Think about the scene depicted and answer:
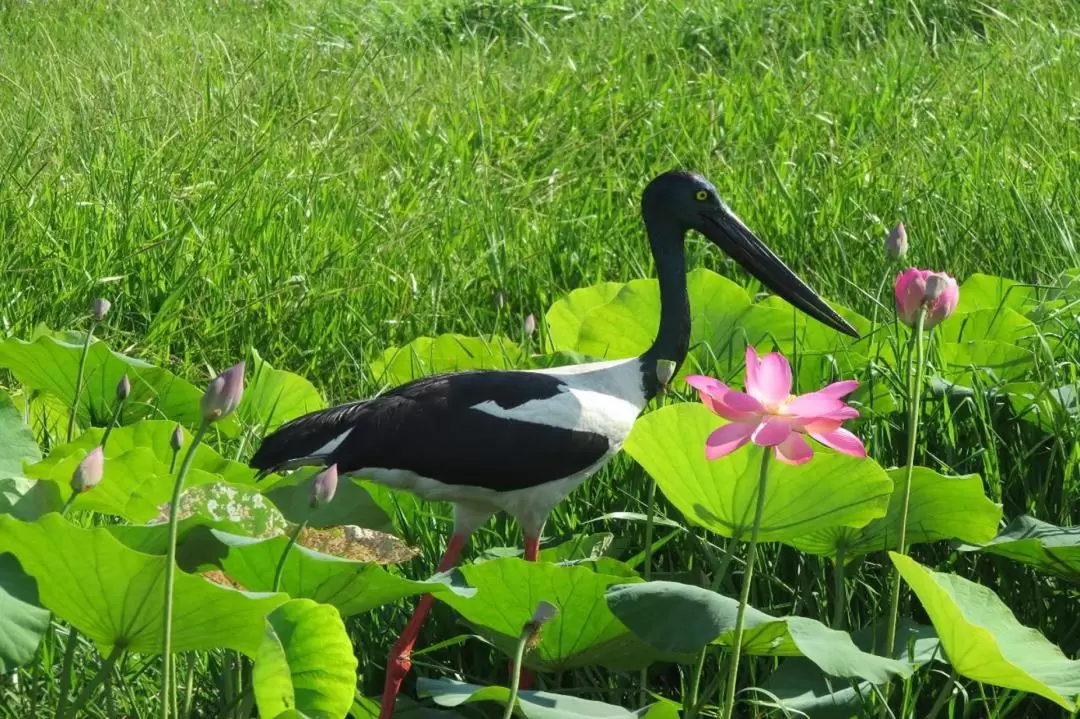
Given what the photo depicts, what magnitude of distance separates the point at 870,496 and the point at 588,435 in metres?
0.73

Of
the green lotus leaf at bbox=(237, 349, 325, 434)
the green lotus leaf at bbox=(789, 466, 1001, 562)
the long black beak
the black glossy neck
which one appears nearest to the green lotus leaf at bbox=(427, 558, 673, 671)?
the green lotus leaf at bbox=(789, 466, 1001, 562)

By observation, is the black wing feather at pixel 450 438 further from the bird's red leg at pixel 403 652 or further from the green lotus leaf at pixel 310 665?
the green lotus leaf at pixel 310 665

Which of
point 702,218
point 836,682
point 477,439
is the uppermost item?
point 702,218

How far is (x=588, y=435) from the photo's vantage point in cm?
258

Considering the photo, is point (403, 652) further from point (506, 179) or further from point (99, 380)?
point (506, 179)

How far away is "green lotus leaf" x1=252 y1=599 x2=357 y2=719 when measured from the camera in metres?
1.57

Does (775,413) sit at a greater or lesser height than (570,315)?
greater

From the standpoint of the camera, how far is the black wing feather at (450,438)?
249 cm

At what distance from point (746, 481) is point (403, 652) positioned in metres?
0.65

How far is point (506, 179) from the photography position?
4863 mm

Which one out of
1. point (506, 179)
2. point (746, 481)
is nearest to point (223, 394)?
point (746, 481)

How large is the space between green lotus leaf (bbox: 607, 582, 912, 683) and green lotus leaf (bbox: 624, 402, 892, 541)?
17cm

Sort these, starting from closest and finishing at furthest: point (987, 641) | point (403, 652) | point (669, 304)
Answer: point (987, 641), point (403, 652), point (669, 304)

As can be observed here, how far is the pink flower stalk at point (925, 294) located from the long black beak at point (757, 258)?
3.78 feet
